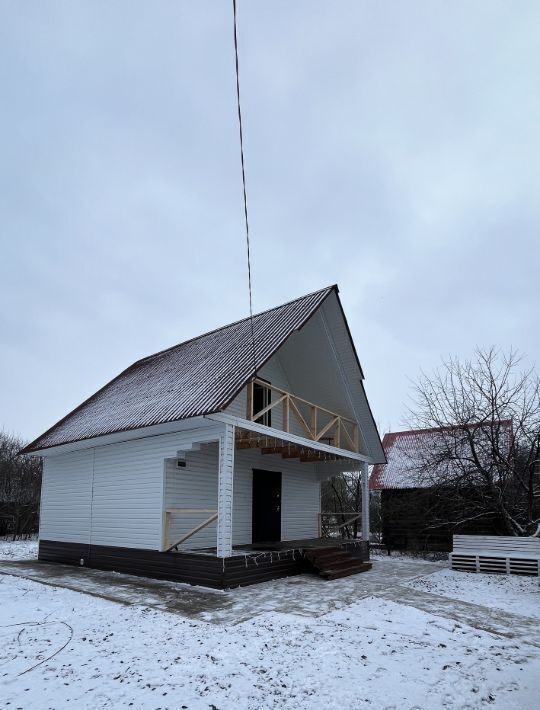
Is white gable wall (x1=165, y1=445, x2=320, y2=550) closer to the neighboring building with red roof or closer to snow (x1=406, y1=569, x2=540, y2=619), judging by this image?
the neighboring building with red roof

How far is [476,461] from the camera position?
1475 cm

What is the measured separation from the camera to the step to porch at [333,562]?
1125 cm

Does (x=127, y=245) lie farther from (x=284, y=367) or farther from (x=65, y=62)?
(x=65, y=62)

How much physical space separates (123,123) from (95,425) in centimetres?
722

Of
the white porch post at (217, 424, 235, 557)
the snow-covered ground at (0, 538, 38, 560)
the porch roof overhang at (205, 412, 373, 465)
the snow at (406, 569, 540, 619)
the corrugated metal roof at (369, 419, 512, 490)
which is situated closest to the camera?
the snow at (406, 569, 540, 619)

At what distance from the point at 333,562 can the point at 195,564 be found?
3.70 meters

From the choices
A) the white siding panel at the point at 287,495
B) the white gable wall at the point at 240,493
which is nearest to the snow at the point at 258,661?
the white gable wall at the point at 240,493

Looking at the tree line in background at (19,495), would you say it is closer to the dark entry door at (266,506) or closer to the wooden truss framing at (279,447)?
the dark entry door at (266,506)

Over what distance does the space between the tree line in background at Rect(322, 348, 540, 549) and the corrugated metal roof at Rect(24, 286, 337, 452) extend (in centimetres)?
597

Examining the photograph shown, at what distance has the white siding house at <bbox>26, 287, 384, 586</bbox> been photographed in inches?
405

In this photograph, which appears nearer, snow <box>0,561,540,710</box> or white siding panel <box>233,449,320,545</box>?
snow <box>0,561,540,710</box>

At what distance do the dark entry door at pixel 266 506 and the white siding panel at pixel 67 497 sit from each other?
421 centimetres

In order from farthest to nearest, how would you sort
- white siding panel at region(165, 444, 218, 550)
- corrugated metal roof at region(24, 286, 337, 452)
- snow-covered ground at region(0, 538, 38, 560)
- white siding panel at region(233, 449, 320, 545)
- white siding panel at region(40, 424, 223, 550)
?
snow-covered ground at region(0, 538, 38, 560)
white siding panel at region(233, 449, 320, 545)
white siding panel at region(165, 444, 218, 550)
white siding panel at region(40, 424, 223, 550)
corrugated metal roof at region(24, 286, 337, 452)

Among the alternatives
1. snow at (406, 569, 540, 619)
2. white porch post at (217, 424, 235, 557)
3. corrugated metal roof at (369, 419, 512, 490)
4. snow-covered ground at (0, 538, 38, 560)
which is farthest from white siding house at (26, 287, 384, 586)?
snow at (406, 569, 540, 619)
